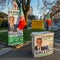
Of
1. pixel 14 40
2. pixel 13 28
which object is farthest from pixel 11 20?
pixel 14 40

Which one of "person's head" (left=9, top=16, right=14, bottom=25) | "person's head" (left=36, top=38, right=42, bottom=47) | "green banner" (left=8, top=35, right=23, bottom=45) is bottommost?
"green banner" (left=8, top=35, right=23, bottom=45)

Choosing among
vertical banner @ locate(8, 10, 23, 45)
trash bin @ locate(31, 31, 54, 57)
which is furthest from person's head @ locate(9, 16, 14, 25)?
trash bin @ locate(31, 31, 54, 57)

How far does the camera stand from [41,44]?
10156mm

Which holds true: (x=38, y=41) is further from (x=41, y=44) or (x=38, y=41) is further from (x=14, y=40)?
(x=14, y=40)

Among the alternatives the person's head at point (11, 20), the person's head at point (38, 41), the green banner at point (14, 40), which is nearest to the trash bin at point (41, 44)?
the person's head at point (38, 41)

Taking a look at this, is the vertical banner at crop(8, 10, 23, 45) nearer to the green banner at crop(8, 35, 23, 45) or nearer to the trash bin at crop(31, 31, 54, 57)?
the green banner at crop(8, 35, 23, 45)

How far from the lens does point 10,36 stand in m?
13.4

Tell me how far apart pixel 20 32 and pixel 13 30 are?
0.51 meters

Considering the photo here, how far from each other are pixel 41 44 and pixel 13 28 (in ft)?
12.9

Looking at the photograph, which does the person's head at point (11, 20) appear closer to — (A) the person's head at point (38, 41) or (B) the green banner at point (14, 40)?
(B) the green banner at point (14, 40)

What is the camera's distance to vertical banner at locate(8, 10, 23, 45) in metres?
13.4

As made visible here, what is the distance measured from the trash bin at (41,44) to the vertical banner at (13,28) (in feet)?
11.6

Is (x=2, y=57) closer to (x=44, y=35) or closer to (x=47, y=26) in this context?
(x=44, y=35)

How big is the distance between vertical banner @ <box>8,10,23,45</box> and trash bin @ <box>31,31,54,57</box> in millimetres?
3523
